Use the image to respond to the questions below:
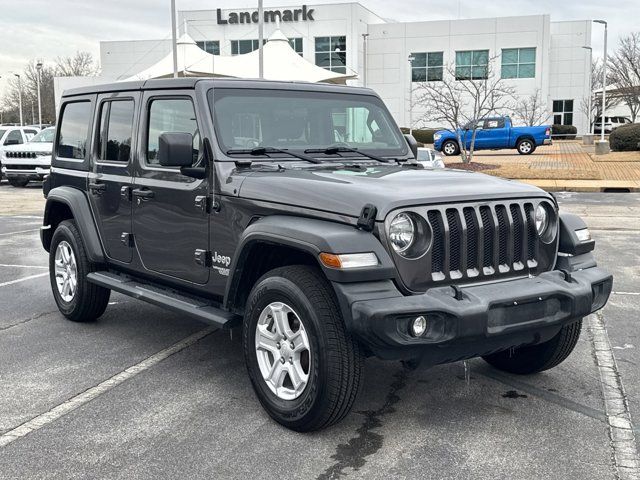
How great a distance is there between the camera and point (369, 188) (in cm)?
399

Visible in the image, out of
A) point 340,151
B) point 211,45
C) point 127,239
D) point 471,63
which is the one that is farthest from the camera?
point 211,45

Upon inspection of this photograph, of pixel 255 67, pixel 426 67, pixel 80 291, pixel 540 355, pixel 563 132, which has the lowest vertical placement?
pixel 540 355

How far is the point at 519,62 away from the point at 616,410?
56.0 m

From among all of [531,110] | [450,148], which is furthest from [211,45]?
[450,148]

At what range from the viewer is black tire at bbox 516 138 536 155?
36.0m

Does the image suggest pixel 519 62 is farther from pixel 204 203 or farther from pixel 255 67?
pixel 204 203

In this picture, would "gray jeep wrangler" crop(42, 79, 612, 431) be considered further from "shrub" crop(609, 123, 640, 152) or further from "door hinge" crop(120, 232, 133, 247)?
"shrub" crop(609, 123, 640, 152)

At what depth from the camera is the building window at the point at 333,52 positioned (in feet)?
190

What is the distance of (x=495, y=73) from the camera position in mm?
57125

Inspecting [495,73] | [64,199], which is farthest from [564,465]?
[495,73]

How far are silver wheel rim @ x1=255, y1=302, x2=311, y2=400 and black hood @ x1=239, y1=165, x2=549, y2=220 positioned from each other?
0.63 meters

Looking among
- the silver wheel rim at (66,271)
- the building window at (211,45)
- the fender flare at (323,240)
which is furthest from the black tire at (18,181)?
the building window at (211,45)

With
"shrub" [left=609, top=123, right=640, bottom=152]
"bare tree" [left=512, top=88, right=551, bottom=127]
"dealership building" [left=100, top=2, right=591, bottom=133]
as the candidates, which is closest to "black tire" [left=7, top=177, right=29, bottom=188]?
"shrub" [left=609, top=123, right=640, bottom=152]

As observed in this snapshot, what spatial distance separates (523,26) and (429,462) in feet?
188
